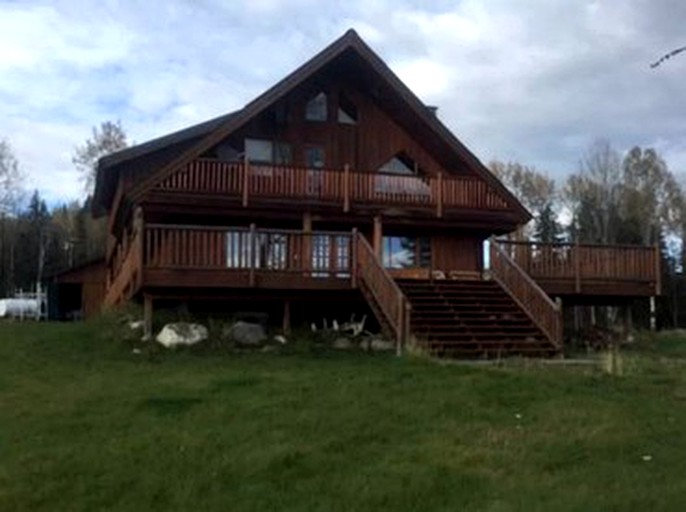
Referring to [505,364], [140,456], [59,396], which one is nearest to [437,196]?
[505,364]

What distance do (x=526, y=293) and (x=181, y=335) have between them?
24.5 ft

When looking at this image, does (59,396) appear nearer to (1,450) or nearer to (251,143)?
(1,450)

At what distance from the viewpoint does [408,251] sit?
2742cm

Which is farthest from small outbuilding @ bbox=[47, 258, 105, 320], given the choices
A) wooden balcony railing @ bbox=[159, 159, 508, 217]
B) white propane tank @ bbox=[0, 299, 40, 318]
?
wooden balcony railing @ bbox=[159, 159, 508, 217]

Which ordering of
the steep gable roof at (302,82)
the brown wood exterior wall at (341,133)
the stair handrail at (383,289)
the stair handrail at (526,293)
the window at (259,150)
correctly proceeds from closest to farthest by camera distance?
the stair handrail at (383,289)
the stair handrail at (526,293)
the steep gable roof at (302,82)
the window at (259,150)
the brown wood exterior wall at (341,133)

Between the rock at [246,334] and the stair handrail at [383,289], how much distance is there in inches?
100

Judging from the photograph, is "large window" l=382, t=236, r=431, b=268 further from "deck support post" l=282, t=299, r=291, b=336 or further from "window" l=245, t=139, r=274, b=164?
"deck support post" l=282, t=299, r=291, b=336

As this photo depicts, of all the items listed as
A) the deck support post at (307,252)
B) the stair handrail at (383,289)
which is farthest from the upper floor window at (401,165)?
the stair handrail at (383,289)

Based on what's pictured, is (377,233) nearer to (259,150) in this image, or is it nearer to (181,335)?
(259,150)

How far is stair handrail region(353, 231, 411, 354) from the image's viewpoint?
60.6ft

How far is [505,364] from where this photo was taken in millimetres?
16062

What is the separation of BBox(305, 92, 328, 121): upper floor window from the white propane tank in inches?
947

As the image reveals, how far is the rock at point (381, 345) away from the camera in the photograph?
778 inches

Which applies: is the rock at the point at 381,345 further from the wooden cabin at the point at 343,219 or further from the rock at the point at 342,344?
the wooden cabin at the point at 343,219
